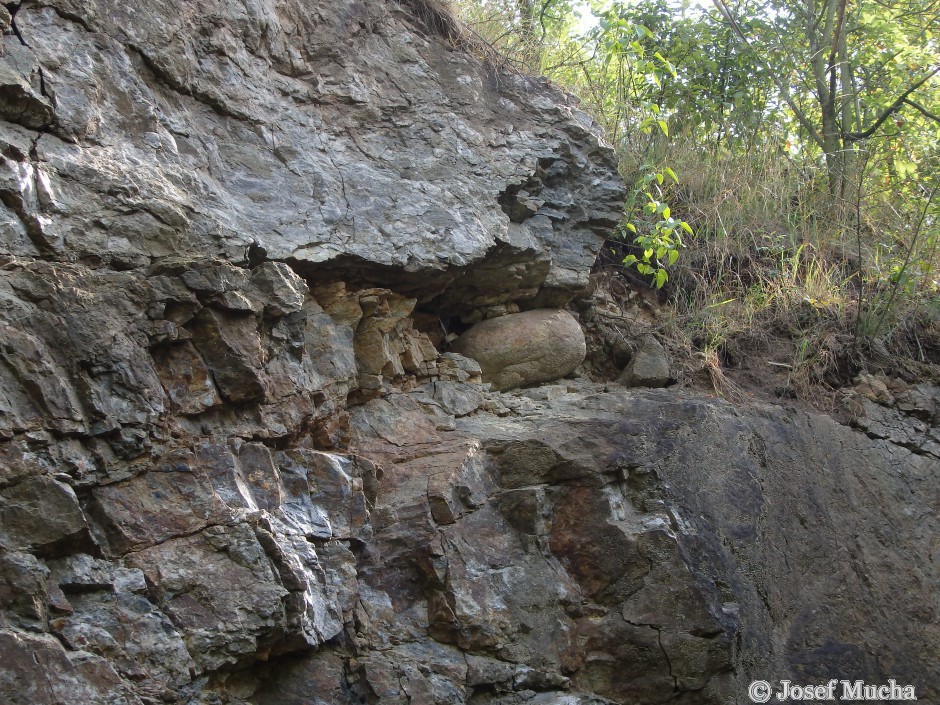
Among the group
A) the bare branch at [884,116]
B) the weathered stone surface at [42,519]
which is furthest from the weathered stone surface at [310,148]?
the bare branch at [884,116]

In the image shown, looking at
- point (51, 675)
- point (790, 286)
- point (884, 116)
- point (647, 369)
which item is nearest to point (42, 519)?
point (51, 675)

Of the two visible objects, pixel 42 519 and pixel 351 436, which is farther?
pixel 351 436

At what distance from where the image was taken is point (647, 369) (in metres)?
4.99

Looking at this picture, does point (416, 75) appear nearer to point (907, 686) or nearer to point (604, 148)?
point (604, 148)

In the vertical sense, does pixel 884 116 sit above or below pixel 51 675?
above

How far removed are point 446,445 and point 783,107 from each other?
15.4 ft

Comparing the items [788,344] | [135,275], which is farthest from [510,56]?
[135,275]

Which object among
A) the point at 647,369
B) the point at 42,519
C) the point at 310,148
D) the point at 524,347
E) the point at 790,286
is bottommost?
the point at 42,519

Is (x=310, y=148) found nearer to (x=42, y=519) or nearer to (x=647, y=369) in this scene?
(x=647, y=369)

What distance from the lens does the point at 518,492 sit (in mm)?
3873

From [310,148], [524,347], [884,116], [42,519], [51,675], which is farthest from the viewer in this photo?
[884,116]

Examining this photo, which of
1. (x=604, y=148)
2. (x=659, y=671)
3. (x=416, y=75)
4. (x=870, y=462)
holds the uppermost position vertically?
(x=416, y=75)

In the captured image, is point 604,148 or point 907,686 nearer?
point 907,686

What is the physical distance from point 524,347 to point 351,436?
1.16 metres
